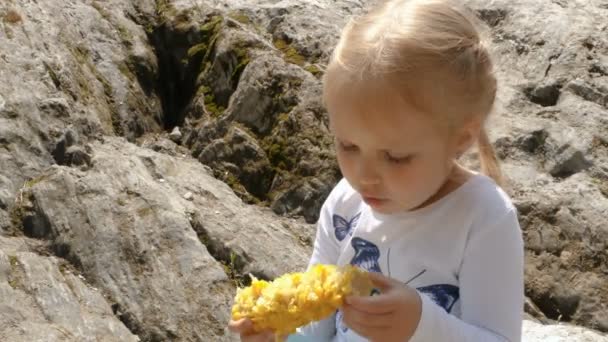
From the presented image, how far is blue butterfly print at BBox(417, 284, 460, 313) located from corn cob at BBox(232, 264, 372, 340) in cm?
30

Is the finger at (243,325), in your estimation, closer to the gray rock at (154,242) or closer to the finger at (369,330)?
the finger at (369,330)

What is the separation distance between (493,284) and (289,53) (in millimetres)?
3925

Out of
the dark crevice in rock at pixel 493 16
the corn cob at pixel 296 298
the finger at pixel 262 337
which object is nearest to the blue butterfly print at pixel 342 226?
the corn cob at pixel 296 298

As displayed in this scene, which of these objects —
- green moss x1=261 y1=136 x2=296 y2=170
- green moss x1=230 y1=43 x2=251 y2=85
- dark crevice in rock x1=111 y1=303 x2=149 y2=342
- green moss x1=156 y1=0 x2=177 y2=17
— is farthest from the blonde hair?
green moss x1=156 y1=0 x2=177 y2=17

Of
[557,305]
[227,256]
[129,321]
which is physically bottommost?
[557,305]

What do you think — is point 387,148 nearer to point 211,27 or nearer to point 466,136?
point 466,136

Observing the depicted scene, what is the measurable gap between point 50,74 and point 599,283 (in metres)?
3.36

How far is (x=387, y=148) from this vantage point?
8.04ft

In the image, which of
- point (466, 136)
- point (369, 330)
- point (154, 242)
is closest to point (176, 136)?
point (154, 242)

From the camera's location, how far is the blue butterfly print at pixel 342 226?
2911mm

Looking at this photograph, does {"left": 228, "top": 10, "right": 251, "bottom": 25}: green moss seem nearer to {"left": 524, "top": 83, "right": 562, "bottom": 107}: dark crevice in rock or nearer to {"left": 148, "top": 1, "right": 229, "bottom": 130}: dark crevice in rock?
{"left": 148, "top": 1, "right": 229, "bottom": 130}: dark crevice in rock

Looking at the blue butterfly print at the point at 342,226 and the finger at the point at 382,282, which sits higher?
the finger at the point at 382,282

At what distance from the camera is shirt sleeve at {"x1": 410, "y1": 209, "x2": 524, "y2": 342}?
2.51 metres

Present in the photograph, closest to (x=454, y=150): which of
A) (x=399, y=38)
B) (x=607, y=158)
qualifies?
(x=399, y=38)
